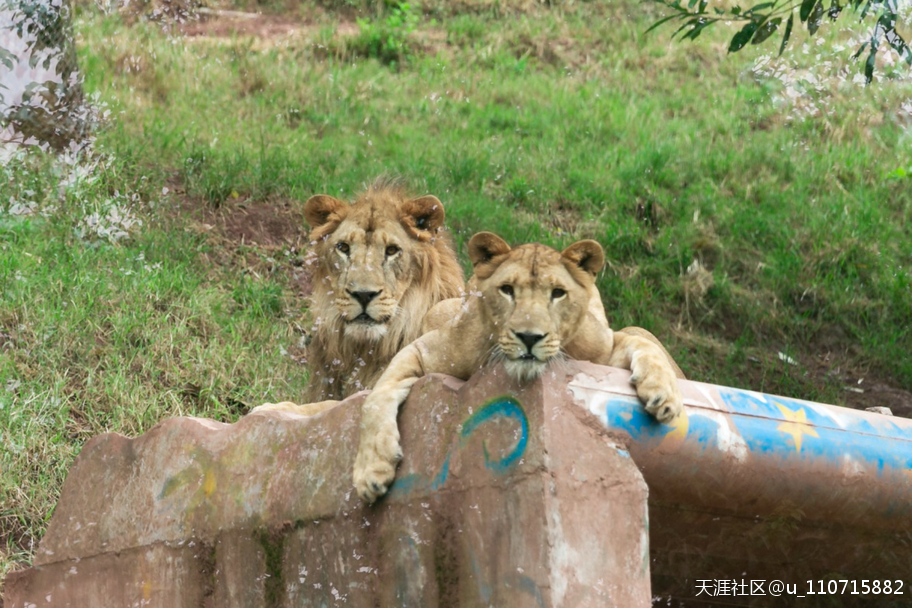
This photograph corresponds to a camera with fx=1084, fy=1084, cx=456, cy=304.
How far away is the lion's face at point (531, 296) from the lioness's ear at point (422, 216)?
1566 millimetres

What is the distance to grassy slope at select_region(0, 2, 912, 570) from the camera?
7113mm

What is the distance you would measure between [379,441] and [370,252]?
5.75ft

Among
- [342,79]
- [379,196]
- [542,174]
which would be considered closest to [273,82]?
[342,79]

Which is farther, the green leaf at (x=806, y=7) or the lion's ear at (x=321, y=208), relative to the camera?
the green leaf at (x=806, y=7)

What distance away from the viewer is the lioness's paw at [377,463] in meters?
3.11

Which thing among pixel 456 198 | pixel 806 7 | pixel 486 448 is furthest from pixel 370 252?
pixel 456 198

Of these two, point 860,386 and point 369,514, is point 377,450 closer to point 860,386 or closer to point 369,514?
point 369,514

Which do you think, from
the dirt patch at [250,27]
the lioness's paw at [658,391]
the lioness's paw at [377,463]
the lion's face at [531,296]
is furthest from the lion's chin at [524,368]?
the dirt patch at [250,27]

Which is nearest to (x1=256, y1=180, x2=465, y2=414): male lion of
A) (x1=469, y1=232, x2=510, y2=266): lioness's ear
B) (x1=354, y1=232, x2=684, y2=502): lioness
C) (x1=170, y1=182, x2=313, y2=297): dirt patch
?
(x1=354, y1=232, x2=684, y2=502): lioness

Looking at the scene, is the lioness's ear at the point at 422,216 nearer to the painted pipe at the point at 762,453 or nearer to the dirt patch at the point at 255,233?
the painted pipe at the point at 762,453

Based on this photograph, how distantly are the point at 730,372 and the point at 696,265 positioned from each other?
1.09m

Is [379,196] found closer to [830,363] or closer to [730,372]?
[730,372]

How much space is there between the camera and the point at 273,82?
1098 cm

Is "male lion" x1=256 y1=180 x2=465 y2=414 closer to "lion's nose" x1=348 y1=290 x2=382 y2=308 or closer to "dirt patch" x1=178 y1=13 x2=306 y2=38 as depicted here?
"lion's nose" x1=348 y1=290 x2=382 y2=308
